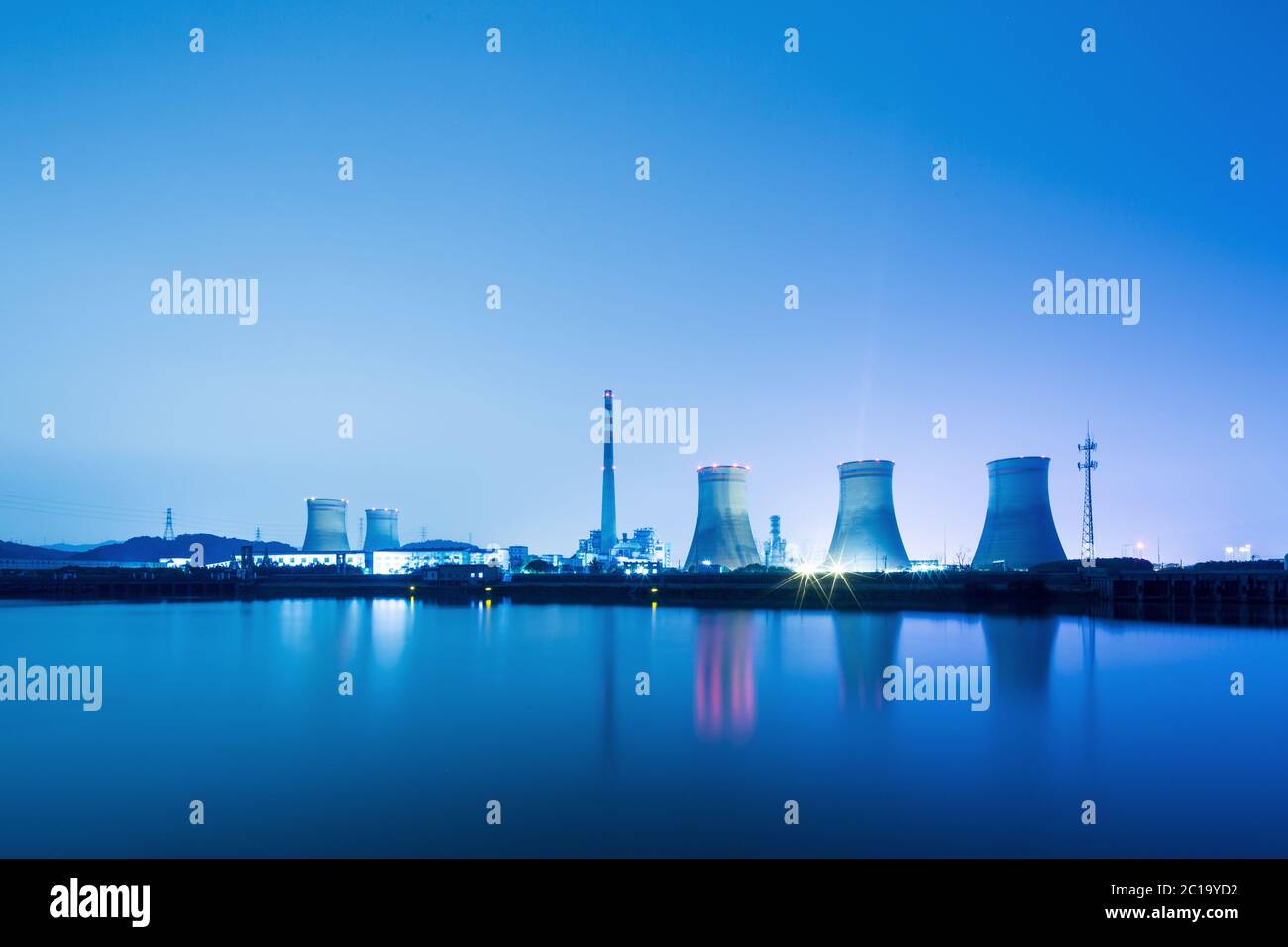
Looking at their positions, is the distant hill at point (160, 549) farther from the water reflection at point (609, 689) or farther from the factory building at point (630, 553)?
the water reflection at point (609, 689)

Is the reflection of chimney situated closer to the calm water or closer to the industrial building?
the industrial building

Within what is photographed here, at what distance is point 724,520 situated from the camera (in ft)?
143

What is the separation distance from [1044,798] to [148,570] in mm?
63241

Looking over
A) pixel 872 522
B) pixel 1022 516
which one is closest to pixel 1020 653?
pixel 872 522

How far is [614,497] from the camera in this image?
58.1m

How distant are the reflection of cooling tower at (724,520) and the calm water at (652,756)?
886 inches

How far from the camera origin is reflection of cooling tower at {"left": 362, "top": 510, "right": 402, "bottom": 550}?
224 feet

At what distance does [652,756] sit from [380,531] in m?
64.0

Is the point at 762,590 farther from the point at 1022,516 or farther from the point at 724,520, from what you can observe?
the point at 1022,516

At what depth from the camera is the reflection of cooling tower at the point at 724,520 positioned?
43.4m

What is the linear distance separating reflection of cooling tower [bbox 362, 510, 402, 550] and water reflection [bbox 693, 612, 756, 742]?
161 feet

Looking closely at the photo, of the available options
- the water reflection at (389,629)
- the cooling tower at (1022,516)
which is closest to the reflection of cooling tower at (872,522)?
the cooling tower at (1022,516)
